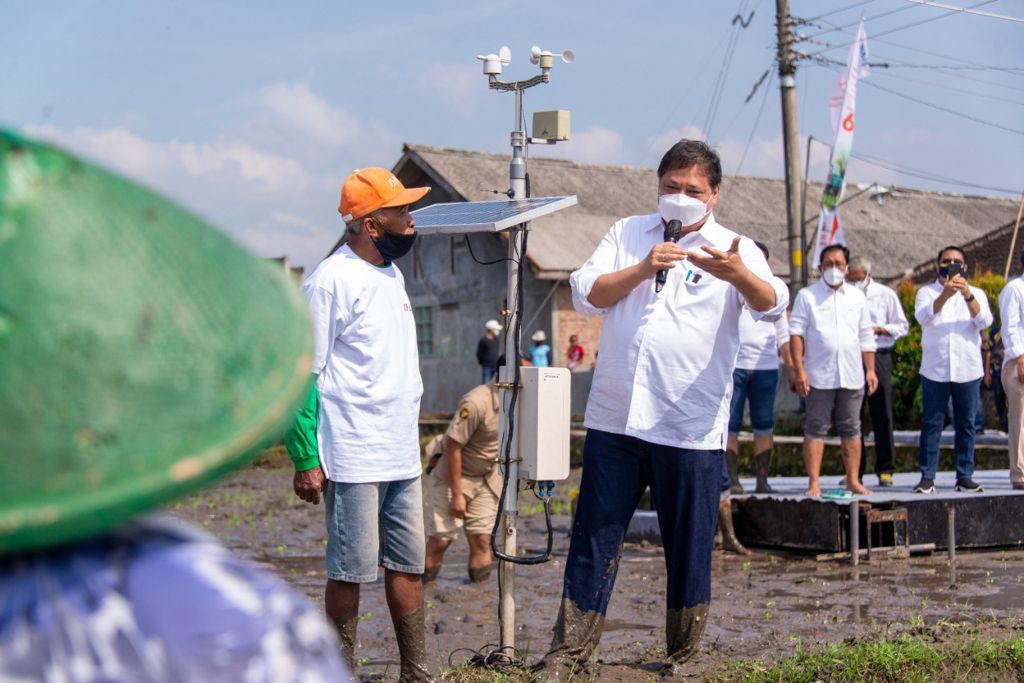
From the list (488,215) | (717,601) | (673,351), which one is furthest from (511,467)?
(717,601)

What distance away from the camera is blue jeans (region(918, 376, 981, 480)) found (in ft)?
35.2

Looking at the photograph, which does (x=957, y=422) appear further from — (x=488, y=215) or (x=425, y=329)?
(x=425, y=329)

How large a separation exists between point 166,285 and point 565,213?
30.1 meters

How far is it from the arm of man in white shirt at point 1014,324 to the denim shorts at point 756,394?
1.99 metres

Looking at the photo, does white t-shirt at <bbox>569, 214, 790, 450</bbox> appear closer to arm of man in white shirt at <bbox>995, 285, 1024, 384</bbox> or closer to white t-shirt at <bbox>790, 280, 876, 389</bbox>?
white t-shirt at <bbox>790, 280, 876, 389</bbox>

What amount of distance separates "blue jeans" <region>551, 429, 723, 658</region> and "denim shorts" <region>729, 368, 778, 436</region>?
4870 mm

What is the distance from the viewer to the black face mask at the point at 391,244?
5.20 metres

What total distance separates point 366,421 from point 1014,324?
7.17m

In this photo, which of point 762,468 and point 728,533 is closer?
point 728,533

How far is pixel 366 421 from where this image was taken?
498 centimetres

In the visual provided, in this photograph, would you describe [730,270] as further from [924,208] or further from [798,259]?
[924,208]

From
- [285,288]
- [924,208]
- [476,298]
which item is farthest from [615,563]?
[924,208]

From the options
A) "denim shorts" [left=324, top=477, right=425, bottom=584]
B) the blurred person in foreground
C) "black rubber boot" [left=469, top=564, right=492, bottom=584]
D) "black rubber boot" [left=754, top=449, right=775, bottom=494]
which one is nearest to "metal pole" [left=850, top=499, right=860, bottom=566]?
"black rubber boot" [left=754, top=449, right=775, bottom=494]

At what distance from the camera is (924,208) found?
37781 mm
